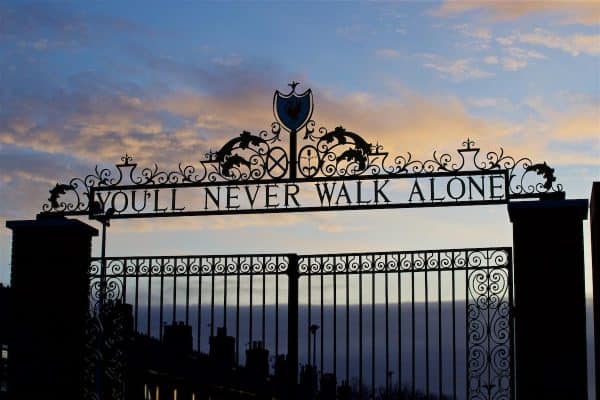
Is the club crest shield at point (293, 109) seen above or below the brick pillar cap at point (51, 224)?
above

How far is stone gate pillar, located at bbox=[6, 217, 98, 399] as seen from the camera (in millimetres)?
15664

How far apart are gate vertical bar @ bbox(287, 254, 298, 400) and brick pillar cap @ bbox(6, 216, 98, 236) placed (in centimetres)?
313

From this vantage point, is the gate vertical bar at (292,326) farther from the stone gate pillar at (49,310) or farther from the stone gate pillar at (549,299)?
the stone gate pillar at (49,310)

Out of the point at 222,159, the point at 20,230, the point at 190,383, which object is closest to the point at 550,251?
the point at 222,159

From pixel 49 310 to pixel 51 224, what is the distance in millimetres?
1216

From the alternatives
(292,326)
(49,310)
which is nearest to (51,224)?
(49,310)

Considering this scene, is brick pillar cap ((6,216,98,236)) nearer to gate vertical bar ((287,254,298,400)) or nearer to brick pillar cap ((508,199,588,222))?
gate vertical bar ((287,254,298,400))

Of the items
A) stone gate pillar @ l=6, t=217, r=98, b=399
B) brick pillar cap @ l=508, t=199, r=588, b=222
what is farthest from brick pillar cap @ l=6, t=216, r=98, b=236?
brick pillar cap @ l=508, t=199, r=588, b=222

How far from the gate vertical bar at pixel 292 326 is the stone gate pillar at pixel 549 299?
2.78 metres

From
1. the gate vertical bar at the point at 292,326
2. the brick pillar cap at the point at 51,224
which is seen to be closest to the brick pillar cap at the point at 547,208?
the gate vertical bar at the point at 292,326

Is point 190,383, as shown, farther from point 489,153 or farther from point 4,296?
point 489,153

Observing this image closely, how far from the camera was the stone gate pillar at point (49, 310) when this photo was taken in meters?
15.7

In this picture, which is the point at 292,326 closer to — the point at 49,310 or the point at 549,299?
the point at 549,299

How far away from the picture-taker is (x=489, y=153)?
14438 millimetres
